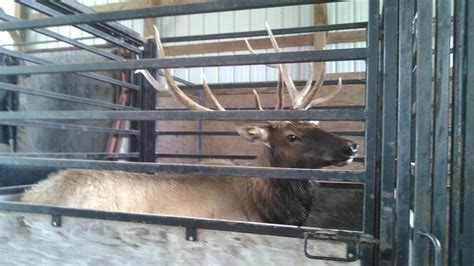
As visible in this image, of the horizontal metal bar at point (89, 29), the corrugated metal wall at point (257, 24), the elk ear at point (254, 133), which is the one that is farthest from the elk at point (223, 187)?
the corrugated metal wall at point (257, 24)

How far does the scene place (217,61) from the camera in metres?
1.34

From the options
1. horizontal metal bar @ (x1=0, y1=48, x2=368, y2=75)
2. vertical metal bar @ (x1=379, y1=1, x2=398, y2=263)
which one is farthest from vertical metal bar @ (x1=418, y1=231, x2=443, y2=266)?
horizontal metal bar @ (x1=0, y1=48, x2=368, y2=75)

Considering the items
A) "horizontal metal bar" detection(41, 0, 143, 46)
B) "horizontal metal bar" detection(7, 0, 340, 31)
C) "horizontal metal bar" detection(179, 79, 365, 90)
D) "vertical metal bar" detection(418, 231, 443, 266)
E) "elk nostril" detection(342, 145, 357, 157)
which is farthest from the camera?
"horizontal metal bar" detection(179, 79, 365, 90)

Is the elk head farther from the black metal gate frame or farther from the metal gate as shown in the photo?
the metal gate

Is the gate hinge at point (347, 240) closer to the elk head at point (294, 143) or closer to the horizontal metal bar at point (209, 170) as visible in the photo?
the horizontal metal bar at point (209, 170)

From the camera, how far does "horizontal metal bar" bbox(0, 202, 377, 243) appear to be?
1.15 m

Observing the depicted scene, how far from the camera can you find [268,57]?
49.5 inches

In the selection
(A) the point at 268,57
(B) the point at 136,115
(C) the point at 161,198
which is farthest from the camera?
(C) the point at 161,198

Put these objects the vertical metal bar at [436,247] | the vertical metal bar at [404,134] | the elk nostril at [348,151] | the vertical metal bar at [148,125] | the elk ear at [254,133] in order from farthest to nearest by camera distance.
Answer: the vertical metal bar at [148,125]
the elk ear at [254,133]
the elk nostril at [348,151]
the vertical metal bar at [404,134]
the vertical metal bar at [436,247]

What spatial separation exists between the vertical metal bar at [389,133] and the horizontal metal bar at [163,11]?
0.95ft

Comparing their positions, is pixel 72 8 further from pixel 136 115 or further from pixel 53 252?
pixel 53 252

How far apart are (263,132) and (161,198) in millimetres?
756

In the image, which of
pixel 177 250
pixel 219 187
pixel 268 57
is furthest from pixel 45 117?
pixel 219 187

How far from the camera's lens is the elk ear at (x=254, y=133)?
2.22m
